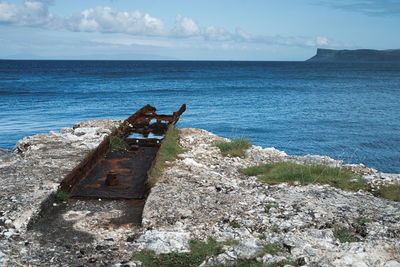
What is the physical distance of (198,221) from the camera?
5930 mm

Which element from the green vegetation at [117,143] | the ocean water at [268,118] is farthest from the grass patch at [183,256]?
the ocean water at [268,118]

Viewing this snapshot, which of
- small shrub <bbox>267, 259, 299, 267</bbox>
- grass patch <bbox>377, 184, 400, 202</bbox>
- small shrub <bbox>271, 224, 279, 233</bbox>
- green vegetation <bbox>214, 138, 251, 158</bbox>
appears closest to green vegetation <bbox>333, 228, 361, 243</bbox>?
small shrub <bbox>271, 224, 279, 233</bbox>

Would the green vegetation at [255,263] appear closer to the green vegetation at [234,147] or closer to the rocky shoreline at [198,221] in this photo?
the rocky shoreline at [198,221]

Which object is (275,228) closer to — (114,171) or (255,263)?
(255,263)

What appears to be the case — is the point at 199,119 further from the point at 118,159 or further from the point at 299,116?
the point at 118,159

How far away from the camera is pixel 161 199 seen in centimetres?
666

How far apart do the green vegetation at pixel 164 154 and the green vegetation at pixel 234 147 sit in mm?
1191

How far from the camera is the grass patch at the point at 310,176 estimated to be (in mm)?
8193

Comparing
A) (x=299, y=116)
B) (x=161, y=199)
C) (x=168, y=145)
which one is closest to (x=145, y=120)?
(x=168, y=145)

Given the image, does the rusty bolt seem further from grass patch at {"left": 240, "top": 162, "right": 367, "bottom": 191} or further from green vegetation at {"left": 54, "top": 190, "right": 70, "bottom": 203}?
grass patch at {"left": 240, "top": 162, "right": 367, "bottom": 191}

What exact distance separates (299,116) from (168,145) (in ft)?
62.9

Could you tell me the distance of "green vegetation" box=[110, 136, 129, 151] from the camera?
10.1 m

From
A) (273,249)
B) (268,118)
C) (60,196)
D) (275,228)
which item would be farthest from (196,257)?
(268,118)

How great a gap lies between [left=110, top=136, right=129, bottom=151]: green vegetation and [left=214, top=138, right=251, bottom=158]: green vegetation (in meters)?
2.56
